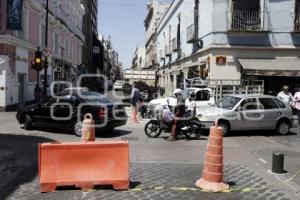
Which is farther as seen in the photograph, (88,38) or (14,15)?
(88,38)

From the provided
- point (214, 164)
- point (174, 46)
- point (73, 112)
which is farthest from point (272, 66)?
point (174, 46)

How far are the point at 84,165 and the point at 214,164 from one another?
215cm

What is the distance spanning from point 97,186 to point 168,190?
1183mm

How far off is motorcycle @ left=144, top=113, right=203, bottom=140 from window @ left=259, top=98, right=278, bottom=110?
104 inches

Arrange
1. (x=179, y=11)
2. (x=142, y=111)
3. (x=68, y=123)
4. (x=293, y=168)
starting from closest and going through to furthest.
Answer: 1. (x=293, y=168)
2. (x=68, y=123)
3. (x=142, y=111)
4. (x=179, y=11)

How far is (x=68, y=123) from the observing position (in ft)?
53.9

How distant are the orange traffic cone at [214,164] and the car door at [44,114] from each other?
934 centimetres

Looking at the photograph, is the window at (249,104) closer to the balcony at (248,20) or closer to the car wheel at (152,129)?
the car wheel at (152,129)

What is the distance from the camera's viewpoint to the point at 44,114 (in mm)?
16969

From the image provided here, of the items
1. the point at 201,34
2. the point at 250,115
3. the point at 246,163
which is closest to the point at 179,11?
the point at 201,34

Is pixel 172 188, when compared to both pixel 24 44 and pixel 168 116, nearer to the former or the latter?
pixel 168 116

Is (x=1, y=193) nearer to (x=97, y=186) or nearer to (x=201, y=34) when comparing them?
(x=97, y=186)

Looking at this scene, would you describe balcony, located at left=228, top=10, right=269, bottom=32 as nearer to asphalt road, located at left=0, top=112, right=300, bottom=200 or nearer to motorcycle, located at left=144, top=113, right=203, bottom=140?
asphalt road, located at left=0, top=112, right=300, bottom=200

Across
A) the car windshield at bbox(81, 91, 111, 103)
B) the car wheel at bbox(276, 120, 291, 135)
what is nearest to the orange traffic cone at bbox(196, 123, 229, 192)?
the car windshield at bbox(81, 91, 111, 103)
